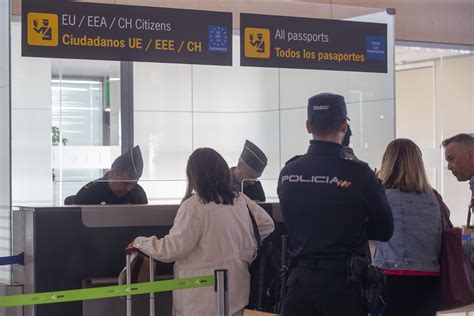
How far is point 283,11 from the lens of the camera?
8320 mm

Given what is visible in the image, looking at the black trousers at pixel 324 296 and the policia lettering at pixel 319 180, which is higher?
the policia lettering at pixel 319 180

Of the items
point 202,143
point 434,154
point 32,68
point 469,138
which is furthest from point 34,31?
point 434,154

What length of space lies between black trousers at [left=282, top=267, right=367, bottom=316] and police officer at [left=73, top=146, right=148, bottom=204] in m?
2.70

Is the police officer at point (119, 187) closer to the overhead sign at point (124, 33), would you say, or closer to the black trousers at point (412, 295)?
the overhead sign at point (124, 33)

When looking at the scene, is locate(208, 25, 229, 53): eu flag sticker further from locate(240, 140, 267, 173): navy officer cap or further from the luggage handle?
the luggage handle

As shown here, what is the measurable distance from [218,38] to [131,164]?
3.73 feet

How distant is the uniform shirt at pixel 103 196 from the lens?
5.89 metres

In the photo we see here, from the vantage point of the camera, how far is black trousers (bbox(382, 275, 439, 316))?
4.33 meters

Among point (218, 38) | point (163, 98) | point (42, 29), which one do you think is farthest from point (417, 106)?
point (42, 29)

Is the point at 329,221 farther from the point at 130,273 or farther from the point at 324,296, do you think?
the point at 130,273

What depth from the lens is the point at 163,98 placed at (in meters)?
7.39

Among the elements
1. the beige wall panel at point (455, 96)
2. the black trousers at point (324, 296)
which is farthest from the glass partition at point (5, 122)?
the beige wall panel at point (455, 96)

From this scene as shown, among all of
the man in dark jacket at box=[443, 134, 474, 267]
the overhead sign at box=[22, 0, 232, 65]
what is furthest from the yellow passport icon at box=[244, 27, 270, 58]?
the man in dark jacket at box=[443, 134, 474, 267]

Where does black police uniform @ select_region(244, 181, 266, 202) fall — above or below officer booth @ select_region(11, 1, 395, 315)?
below
